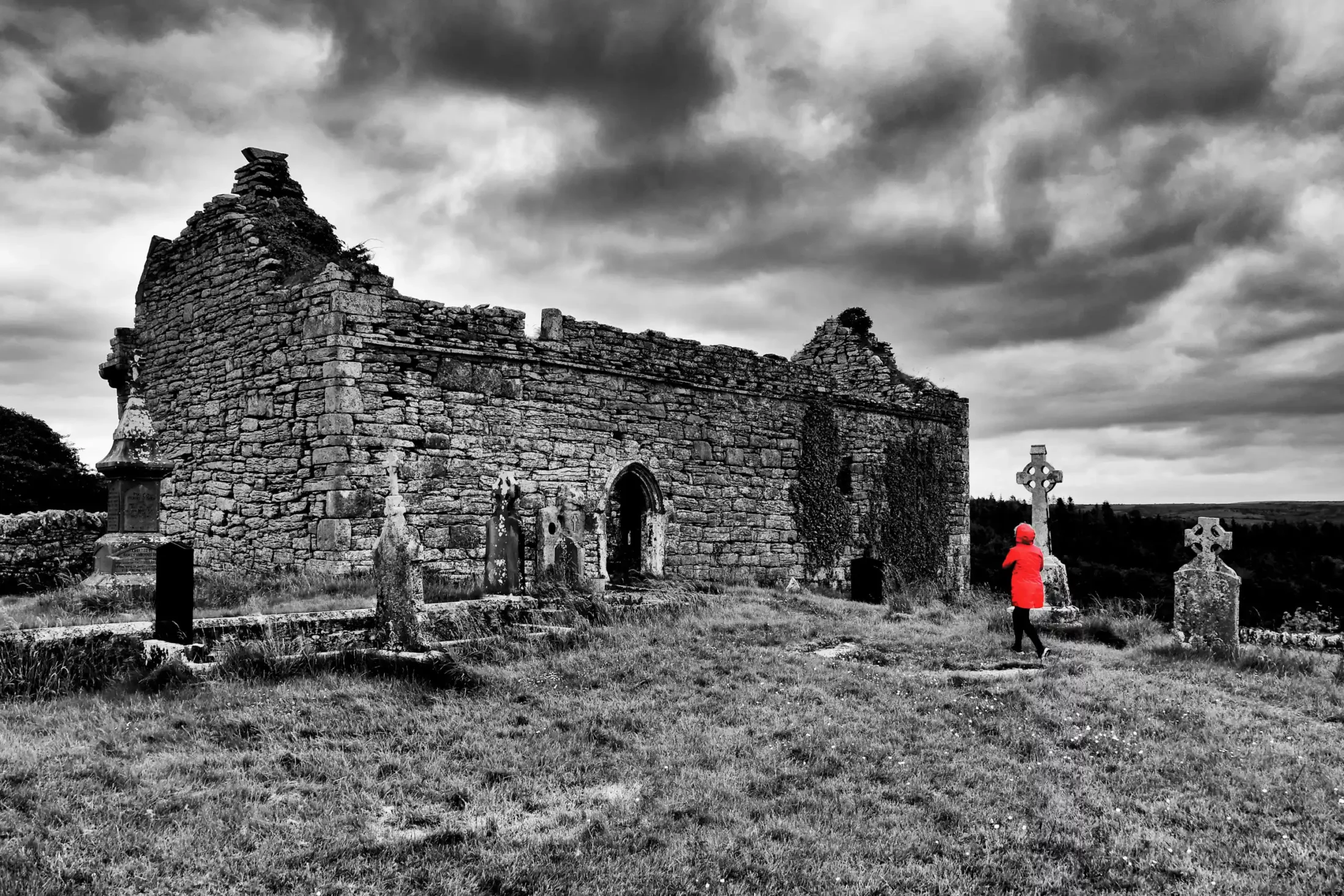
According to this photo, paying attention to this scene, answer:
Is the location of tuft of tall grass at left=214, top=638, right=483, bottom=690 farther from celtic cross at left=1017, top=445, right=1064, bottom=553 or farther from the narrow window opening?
the narrow window opening

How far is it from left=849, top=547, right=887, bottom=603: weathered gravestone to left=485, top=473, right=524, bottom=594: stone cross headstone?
21.1 feet

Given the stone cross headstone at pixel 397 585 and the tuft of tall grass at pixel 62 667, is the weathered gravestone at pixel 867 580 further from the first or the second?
the tuft of tall grass at pixel 62 667

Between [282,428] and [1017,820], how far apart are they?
36.8 ft

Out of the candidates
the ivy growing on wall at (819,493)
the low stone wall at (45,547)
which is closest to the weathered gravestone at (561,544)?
the low stone wall at (45,547)

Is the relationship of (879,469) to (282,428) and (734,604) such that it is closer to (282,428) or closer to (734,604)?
(734,604)

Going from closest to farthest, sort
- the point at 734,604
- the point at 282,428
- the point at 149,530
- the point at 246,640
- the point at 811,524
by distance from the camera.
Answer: the point at 246,640
the point at 149,530
the point at 734,604
the point at 282,428
the point at 811,524

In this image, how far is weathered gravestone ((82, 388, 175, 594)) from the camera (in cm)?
1112

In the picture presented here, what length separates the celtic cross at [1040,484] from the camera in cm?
1309

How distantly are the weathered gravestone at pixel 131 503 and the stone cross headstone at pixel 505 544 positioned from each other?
3708mm

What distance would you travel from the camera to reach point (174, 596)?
26.0ft

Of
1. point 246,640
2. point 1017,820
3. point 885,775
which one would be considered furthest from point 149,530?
point 1017,820

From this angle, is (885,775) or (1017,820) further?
(885,775)

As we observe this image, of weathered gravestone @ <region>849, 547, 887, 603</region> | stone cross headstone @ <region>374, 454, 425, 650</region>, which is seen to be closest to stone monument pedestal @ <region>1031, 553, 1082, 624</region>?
weathered gravestone @ <region>849, 547, 887, 603</region>

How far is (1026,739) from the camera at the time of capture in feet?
22.6
